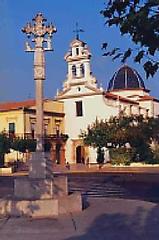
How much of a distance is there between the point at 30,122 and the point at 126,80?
18419 millimetres

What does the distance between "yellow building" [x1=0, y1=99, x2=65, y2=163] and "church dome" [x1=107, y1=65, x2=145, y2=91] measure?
37.6 feet

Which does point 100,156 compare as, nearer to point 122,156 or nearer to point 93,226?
point 122,156

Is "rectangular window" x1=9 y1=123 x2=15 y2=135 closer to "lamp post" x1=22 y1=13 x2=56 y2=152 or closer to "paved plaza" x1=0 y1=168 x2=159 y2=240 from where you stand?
"lamp post" x1=22 y1=13 x2=56 y2=152

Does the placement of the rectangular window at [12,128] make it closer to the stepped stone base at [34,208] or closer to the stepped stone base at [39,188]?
the stepped stone base at [39,188]

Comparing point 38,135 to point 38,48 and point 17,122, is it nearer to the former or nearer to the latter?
point 38,48

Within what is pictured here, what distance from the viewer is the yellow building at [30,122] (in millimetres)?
60125

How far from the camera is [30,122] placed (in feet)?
200

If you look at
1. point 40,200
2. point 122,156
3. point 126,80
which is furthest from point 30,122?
point 40,200

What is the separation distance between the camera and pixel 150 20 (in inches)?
235

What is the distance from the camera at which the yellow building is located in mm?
60125

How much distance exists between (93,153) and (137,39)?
57021 millimetres

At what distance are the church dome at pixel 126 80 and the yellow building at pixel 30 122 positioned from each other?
1147 cm

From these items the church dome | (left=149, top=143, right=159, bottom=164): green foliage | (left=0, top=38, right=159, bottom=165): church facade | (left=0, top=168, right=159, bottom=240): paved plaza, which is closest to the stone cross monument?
(left=0, top=168, right=159, bottom=240): paved plaza

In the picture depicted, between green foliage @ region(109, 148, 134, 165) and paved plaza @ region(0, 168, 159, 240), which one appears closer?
paved plaza @ region(0, 168, 159, 240)
